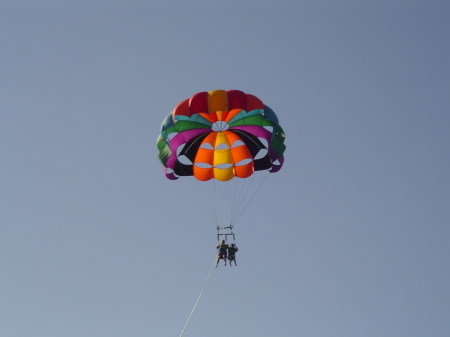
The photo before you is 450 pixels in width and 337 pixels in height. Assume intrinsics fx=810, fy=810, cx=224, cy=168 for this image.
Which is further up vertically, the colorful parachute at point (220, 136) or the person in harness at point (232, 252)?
the colorful parachute at point (220, 136)

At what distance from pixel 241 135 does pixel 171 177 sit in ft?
8.86

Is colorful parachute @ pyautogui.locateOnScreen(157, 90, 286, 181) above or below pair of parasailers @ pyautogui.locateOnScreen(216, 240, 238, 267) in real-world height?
above

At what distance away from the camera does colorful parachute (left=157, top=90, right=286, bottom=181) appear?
82.6 feet

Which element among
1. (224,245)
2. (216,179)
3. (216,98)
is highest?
(216,98)

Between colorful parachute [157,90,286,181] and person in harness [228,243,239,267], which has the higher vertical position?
colorful parachute [157,90,286,181]

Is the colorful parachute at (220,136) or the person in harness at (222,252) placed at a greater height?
the colorful parachute at (220,136)

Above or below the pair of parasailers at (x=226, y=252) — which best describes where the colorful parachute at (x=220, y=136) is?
above

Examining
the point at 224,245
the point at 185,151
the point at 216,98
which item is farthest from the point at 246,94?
the point at 224,245

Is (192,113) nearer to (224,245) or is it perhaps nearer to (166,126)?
(166,126)

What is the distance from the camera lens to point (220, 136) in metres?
25.9

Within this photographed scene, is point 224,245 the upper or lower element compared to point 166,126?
lower

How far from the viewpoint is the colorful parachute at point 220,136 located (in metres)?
25.2

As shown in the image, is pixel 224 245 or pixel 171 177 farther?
pixel 171 177

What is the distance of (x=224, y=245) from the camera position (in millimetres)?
24734
